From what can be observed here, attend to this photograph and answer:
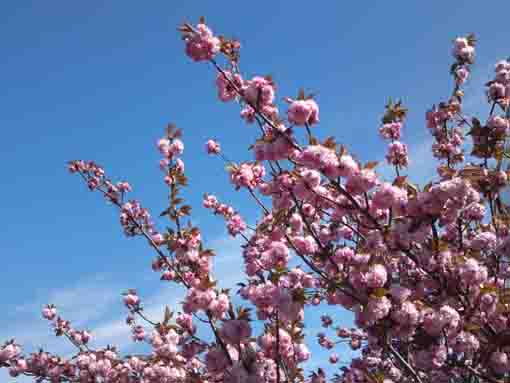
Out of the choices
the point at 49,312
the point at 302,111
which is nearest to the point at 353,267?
the point at 302,111

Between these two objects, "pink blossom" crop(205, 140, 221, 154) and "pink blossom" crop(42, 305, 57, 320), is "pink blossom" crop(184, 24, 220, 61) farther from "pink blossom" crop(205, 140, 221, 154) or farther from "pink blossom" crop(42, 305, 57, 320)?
"pink blossom" crop(42, 305, 57, 320)

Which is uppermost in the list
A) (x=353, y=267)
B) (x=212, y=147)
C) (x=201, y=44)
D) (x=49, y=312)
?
(x=212, y=147)

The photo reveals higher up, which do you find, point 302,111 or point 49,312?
point 49,312

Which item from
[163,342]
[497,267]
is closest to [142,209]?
[163,342]

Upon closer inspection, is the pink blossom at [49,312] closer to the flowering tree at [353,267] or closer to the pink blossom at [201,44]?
the flowering tree at [353,267]

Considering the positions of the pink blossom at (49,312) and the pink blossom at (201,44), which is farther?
the pink blossom at (49,312)

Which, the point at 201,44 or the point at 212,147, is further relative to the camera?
the point at 212,147

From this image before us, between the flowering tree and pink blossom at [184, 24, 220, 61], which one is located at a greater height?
pink blossom at [184, 24, 220, 61]

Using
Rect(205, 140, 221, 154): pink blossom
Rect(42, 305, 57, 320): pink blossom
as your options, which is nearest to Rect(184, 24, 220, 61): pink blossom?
Rect(205, 140, 221, 154): pink blossom

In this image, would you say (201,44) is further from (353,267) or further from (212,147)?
(212,147)

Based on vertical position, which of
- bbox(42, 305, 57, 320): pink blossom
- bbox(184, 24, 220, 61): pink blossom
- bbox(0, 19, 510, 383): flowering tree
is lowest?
bbox(0, 19, 510, 383): flowering tree

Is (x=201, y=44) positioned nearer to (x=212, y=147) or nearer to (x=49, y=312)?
(x=212, y=147)

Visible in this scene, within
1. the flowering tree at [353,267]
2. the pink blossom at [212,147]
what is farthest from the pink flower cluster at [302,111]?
the pink blossom at [212,147]

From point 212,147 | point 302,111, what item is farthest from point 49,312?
point 302,111
